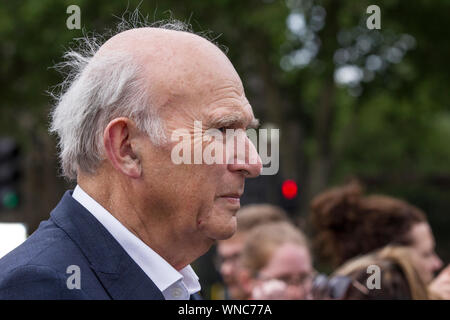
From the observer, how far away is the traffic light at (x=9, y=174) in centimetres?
1169

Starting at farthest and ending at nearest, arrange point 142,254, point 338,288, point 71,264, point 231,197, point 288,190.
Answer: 1. point 288,190
2. point 338,288
3. point 231,197
4. point 142,254
5. point 71,264

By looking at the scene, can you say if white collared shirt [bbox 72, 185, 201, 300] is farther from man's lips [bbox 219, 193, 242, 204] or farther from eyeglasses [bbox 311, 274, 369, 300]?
eyeglasses [bbox 311, 274, 369, 300]

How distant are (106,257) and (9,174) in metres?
10.5

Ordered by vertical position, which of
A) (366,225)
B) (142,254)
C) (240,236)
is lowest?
(240,236)

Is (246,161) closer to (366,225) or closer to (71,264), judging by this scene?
(71,264)

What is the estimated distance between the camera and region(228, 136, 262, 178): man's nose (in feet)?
7.32

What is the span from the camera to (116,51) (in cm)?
225

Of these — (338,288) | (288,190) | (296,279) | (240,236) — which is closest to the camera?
(338,288)

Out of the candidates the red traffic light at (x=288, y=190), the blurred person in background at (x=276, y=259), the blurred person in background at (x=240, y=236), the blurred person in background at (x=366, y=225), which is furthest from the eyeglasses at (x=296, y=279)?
the red traffic light at (x=288, y=190)

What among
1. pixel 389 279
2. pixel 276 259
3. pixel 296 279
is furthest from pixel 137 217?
pixel 276 259

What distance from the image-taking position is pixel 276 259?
5055 millimetres

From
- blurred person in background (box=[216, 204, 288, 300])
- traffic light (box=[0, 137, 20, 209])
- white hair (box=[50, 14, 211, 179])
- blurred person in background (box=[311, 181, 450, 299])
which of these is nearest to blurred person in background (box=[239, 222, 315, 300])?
blurred person in background (box=[311, 181, 450, 299])

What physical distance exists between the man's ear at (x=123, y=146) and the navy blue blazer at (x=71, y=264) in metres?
0.18

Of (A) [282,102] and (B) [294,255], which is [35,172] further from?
(B) [294,255]
